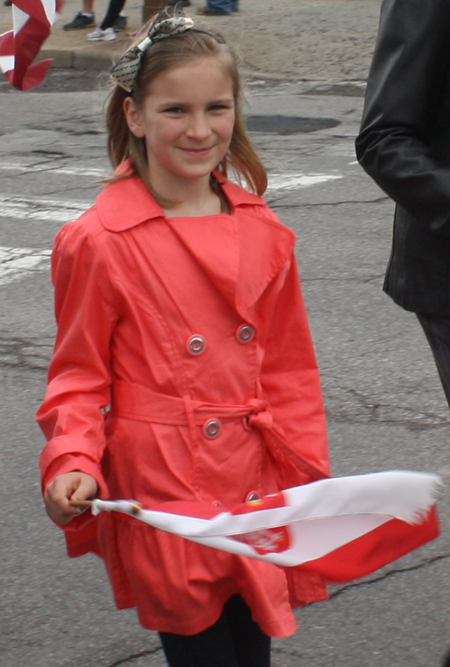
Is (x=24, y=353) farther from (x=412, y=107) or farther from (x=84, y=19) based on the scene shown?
(x=84, y=19)

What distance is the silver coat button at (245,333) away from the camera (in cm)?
224

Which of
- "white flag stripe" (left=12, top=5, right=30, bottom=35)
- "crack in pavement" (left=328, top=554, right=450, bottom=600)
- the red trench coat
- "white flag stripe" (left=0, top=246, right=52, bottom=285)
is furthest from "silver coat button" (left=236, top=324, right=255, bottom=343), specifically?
"white flag stripe" (left=0, top=246, right=52, bottom=285)

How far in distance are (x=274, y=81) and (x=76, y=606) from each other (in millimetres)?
11445

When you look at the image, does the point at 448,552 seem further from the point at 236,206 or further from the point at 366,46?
the point at 366,46

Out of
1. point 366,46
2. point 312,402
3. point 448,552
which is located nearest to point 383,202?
point 448,552

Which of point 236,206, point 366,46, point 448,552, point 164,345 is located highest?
point 236,206

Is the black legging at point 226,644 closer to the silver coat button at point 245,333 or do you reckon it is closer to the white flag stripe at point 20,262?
the silver coat button at point 245,333

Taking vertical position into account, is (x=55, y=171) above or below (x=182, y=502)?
below

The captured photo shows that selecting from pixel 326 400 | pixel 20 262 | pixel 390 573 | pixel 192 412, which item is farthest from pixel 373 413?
pixel 20 262

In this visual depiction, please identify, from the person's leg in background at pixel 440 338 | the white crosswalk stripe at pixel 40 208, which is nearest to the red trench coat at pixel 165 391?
the person's leg in background at pixel 440 338

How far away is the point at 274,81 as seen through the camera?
1392 centimetres

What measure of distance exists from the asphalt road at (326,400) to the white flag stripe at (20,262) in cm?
2

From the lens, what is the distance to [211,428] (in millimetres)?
2195

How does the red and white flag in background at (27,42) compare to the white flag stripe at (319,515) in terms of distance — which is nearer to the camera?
the white flag stripe at (319,515)
